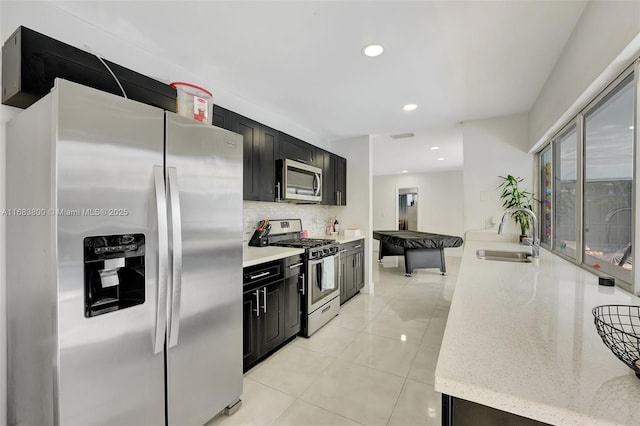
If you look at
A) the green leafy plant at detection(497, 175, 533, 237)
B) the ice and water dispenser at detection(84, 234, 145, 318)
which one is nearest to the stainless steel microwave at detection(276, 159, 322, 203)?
the ice and water dispenser at detection(84, 234, 145, 318)

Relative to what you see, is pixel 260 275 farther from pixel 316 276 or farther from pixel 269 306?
pixel 316 276

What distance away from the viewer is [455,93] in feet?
9.23

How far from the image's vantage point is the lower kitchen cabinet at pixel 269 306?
214 cm

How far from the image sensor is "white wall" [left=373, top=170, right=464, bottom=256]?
8141mm

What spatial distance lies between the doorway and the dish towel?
20.0ft

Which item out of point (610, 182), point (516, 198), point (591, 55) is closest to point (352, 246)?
point (516, 198)

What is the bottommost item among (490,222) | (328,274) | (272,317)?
(272,317)

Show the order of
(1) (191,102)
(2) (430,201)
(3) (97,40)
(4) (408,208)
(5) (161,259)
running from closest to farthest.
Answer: (5) (161,259) → (1) (191,102) → (3) (97,40) → (2) (430,201) → (4) (408,208)

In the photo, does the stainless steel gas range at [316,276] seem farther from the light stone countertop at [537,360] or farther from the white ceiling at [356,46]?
the light stone countertop at [537,360]

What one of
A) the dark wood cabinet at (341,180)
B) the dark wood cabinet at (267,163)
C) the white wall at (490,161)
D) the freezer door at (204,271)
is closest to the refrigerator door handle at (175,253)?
the freezer door at (204,271)

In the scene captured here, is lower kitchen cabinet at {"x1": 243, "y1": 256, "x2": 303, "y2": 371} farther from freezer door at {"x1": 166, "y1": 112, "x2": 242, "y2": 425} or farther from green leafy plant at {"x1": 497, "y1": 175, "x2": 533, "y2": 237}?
green leafy plant at {"x1": 497, "y1": 175, "x2": 533, "y2": 237}

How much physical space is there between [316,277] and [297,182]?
1.13 m

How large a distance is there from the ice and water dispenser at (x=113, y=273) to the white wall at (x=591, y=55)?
234 cm

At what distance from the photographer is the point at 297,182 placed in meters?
3.31
